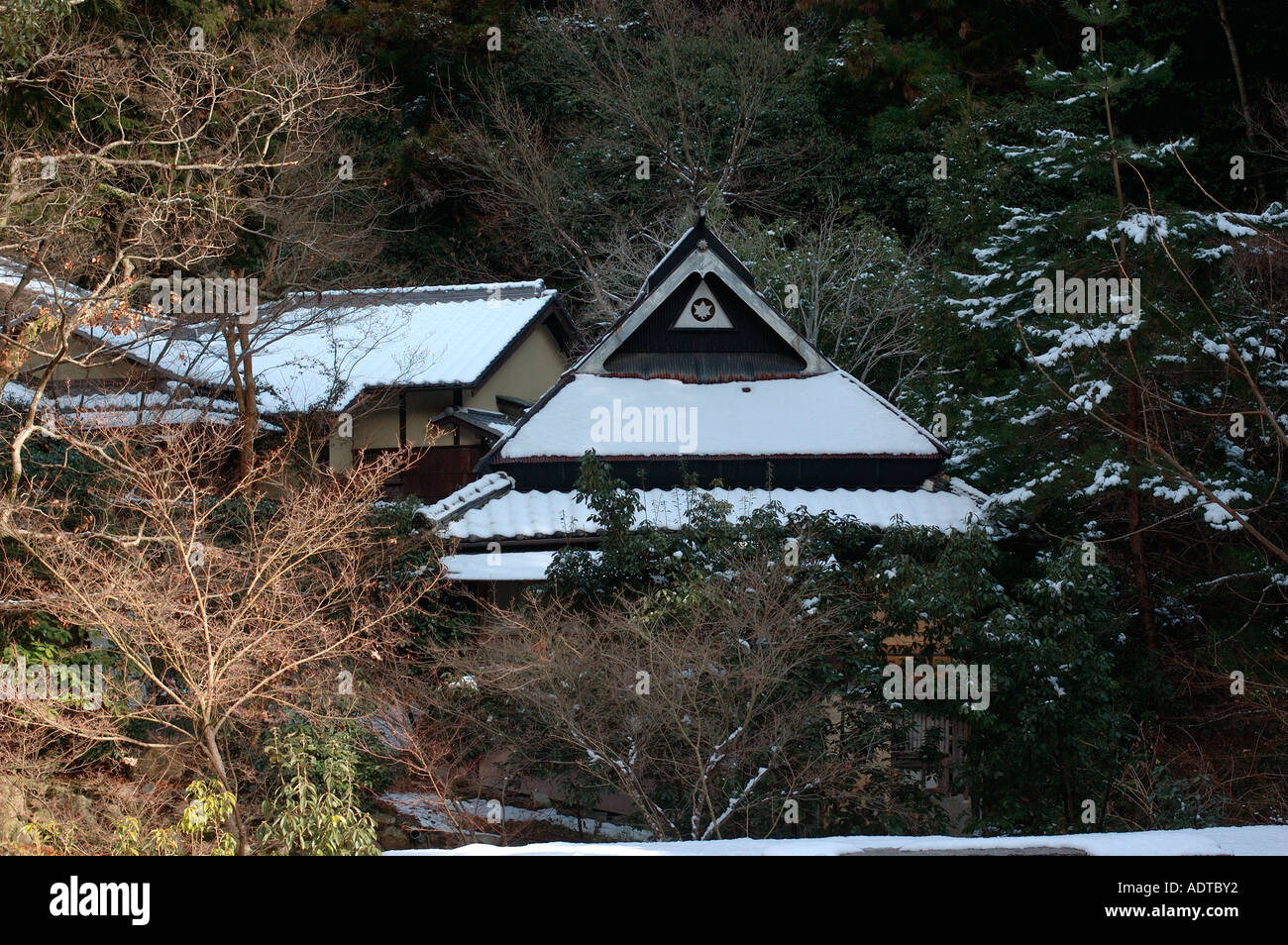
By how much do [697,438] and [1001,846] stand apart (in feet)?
36.9

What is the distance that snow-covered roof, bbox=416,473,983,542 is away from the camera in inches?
559

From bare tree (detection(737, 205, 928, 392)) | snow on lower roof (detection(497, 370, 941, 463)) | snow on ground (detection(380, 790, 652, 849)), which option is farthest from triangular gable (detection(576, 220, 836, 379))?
snow on ground (detection(380, 790, 652, 849))

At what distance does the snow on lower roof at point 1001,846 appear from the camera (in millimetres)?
4609

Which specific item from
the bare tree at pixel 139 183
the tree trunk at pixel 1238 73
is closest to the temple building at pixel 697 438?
the bare tree at pixel 139 183

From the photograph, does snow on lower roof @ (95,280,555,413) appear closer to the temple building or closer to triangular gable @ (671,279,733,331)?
the temple building

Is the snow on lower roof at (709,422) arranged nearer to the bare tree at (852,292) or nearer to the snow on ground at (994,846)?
the bare tree at (852,292)

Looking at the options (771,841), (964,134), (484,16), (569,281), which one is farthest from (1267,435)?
(484,16)

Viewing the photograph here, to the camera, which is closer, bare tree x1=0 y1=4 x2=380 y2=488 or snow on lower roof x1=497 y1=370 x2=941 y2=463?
bare tree x1=0 y1=4 x2=380 y2=488

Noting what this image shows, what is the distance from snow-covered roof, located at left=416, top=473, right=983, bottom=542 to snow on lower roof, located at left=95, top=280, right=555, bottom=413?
5.16 m

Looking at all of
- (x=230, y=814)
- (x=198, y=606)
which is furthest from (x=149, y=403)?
(x=230, y=814)

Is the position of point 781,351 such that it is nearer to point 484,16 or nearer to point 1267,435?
point 1267,435

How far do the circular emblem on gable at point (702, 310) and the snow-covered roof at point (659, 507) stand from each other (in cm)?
323

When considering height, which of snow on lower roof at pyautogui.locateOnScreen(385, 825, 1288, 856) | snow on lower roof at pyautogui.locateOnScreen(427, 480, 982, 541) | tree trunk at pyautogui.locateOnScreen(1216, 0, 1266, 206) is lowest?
snow on lower roof at pyautogui.locateOnScreen(385, 825, 1288, 856)

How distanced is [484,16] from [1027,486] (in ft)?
78.8
